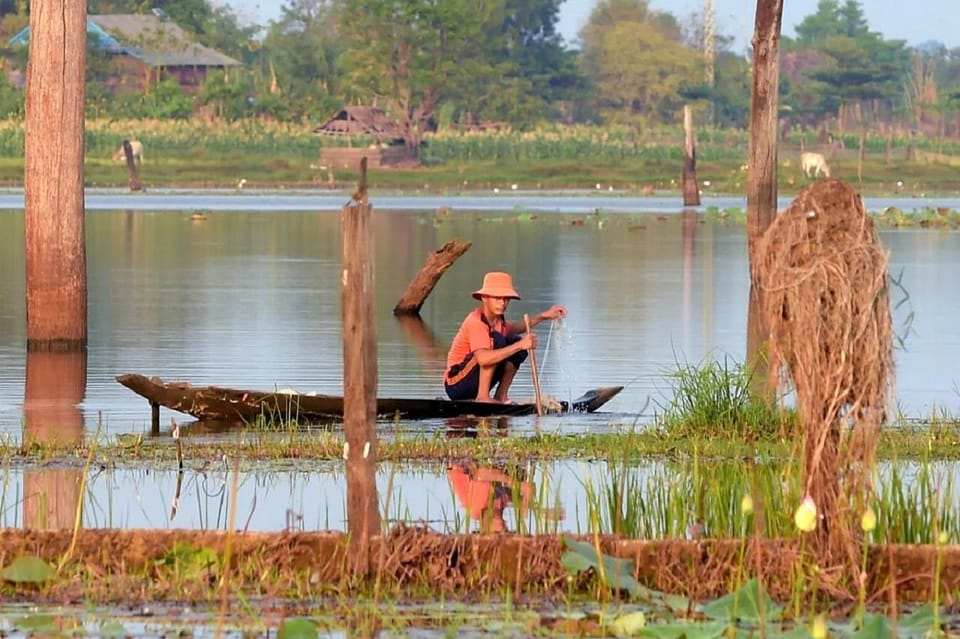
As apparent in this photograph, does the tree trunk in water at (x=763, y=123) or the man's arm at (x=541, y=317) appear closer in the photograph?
the man's arm at (x=541, y=317)

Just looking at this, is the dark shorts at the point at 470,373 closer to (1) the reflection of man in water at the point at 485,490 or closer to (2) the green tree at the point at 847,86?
(1) the reflection of man in water at the point at 485,490

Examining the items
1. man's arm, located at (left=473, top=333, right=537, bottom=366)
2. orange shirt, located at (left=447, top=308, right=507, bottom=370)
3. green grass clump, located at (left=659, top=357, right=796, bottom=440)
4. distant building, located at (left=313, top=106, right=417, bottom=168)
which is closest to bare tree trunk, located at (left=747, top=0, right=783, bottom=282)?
orange shirt, located at (left=447, top=308, right=507, bottom=370)

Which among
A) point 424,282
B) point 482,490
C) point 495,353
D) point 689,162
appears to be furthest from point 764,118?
point 689,162

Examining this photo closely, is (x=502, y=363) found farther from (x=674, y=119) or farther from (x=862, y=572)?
(x=674, y=119)

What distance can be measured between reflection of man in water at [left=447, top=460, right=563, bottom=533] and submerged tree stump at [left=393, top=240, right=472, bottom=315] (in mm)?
11285

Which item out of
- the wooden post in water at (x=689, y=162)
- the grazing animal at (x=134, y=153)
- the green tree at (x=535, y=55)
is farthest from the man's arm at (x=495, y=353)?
the green tree at (x=535, y=55)

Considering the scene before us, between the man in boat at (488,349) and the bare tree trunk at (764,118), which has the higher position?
the bare tree trunk at (764,118)

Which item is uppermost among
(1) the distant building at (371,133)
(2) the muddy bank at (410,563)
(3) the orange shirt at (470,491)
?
(1) the distant building at (371,133)

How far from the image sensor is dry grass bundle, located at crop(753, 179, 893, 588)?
355 inches

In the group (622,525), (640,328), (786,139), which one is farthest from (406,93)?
(622,525)

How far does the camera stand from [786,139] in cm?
9700

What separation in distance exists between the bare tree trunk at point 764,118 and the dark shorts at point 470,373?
4.49m

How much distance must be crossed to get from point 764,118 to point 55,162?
19.7 feet

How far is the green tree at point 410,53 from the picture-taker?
299 feet
